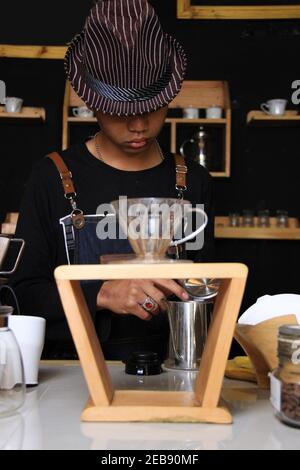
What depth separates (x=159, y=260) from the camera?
39.9 inches

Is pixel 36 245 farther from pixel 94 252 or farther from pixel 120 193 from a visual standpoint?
pixel 120 193

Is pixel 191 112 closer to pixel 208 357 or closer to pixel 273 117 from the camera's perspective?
pixel 273 117

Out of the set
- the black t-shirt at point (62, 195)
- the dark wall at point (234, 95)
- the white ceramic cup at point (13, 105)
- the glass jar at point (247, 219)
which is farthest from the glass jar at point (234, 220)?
the black t-shirt at point (62, 195)

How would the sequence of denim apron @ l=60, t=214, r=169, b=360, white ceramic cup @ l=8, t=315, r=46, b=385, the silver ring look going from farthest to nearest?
denim apron @ l=60, t=214, r=169, b=360
the silver ring
white ceramic cup @ l=8, t=315, r=46, b=385

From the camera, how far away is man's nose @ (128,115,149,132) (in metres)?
1.73

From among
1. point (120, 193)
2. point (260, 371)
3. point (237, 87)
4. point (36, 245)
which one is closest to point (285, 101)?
point (237, 87)

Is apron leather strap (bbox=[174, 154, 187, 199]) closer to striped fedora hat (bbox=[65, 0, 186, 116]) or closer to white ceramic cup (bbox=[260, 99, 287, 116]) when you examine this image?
striped fedora hat (bbox=[65, 0, 186, 116])

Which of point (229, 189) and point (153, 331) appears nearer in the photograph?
point (153, 331)

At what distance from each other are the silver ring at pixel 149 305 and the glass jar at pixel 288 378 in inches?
15.5

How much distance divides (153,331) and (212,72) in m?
2.72

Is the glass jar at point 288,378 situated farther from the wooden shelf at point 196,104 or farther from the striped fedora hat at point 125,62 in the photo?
the wooden shelf at point 196,104

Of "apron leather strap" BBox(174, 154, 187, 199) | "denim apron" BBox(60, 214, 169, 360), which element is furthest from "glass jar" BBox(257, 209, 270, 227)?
"denim apron" BBox(60, 214, 169, 360)

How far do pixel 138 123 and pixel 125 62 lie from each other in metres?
0.17

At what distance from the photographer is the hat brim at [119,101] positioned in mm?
1629
